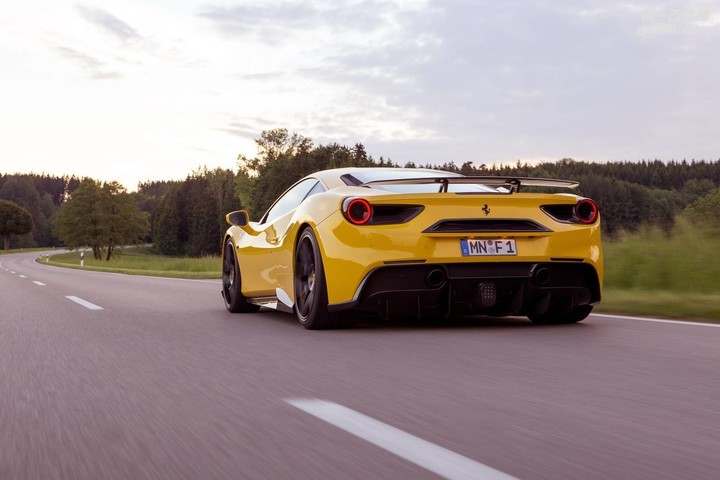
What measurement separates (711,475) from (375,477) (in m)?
0.93

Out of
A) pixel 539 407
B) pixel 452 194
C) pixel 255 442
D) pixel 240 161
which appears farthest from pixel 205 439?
pixel 240 161

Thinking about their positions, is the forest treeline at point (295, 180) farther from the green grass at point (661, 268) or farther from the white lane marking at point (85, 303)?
the white lane marking at point (85, 303)

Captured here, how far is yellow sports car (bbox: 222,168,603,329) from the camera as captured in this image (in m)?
5.77

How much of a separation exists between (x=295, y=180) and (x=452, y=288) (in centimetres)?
7761

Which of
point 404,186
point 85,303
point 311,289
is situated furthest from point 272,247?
point 85,303

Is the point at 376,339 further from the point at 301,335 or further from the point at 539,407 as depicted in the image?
the point at 539,407

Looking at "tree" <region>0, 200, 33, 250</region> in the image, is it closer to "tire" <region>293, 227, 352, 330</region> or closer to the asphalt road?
the asphalt road

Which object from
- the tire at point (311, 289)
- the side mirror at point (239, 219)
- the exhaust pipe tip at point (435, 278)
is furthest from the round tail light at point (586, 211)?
the side mirror at point (239, 219)

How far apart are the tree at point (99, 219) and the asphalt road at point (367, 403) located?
8655 centimetres

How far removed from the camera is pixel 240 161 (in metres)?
93.9

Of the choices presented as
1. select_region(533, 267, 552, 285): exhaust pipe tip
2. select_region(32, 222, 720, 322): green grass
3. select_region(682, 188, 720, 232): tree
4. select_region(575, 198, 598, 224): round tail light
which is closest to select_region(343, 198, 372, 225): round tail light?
select_region(533, 267, 552, 285): exhaust pipe tip

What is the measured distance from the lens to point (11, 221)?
14338 centimetres

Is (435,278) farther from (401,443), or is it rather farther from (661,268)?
(661,268)

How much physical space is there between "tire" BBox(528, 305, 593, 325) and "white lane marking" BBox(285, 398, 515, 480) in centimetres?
346
